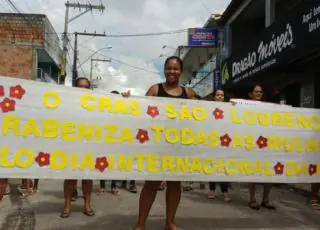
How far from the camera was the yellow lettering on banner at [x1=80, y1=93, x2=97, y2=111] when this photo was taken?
4047mm

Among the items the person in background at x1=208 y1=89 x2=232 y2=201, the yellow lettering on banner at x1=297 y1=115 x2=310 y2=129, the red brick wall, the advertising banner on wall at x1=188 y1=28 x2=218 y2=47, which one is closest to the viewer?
the yellow lettering on banner at x1=297 y1=115 x2=310 y2=129

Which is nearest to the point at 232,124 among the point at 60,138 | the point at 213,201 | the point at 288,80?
the point at 60,138

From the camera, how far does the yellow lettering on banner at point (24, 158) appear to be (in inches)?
150

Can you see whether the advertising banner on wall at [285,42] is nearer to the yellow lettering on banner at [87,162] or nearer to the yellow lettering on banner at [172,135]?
the yellow lettering on banner at [172,135]

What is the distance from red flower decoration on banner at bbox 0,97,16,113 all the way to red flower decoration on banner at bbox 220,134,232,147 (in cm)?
212

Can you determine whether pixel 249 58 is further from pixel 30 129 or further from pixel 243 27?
pixel 30 129

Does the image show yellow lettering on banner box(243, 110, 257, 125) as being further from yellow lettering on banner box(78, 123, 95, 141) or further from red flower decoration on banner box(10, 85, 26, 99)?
red flower decoration on banner box(10, 85, 26, 99)

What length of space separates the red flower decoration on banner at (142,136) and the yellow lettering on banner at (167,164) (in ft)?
0.88

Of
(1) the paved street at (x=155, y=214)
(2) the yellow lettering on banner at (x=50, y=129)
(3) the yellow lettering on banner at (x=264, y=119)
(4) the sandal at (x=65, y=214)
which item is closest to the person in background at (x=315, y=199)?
(1) the paved street at (x=155, y=214)

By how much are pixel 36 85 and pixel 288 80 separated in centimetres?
806

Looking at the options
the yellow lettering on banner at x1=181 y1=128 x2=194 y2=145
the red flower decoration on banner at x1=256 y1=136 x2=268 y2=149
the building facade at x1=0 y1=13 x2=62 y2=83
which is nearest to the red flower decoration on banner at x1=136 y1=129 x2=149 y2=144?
the yellow lettering on banner at x1=181 y1=128 x2=194 y2=145

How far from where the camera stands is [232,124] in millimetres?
4445

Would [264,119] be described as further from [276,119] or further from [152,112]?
[152,112]

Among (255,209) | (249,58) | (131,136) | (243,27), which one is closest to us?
(131,136)
